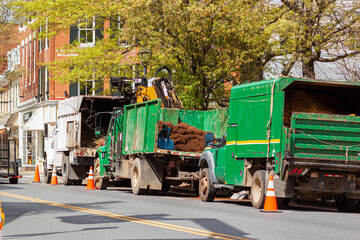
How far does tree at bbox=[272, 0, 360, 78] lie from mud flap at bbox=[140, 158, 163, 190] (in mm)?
5947

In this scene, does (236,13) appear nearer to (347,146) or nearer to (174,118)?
(174,118)

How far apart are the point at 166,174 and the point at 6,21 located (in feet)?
73.4

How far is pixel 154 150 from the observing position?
62.7 feet

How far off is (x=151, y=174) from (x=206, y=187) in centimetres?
295

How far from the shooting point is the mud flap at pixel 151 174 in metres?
20.0

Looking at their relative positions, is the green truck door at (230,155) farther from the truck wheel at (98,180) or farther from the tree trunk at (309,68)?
the tree trunk at (309,68)

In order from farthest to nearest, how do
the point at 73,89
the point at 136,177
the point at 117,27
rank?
the point at 73,89, the point at 117,27, the point at 136,177

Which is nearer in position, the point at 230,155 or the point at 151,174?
the point at 230,155

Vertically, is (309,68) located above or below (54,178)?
above

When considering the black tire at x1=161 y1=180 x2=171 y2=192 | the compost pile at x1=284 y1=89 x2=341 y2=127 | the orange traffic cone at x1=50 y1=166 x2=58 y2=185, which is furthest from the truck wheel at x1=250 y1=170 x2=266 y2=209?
the orange traffic cone at x1=50 y1=166 x2=58 y2=185

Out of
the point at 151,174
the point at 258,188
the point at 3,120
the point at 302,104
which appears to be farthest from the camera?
the point at 3,120

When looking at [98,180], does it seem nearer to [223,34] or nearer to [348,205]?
[223,34]

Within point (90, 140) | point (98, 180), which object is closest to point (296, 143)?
point (98, 180)

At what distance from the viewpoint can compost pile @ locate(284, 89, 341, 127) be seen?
15.7 meters
